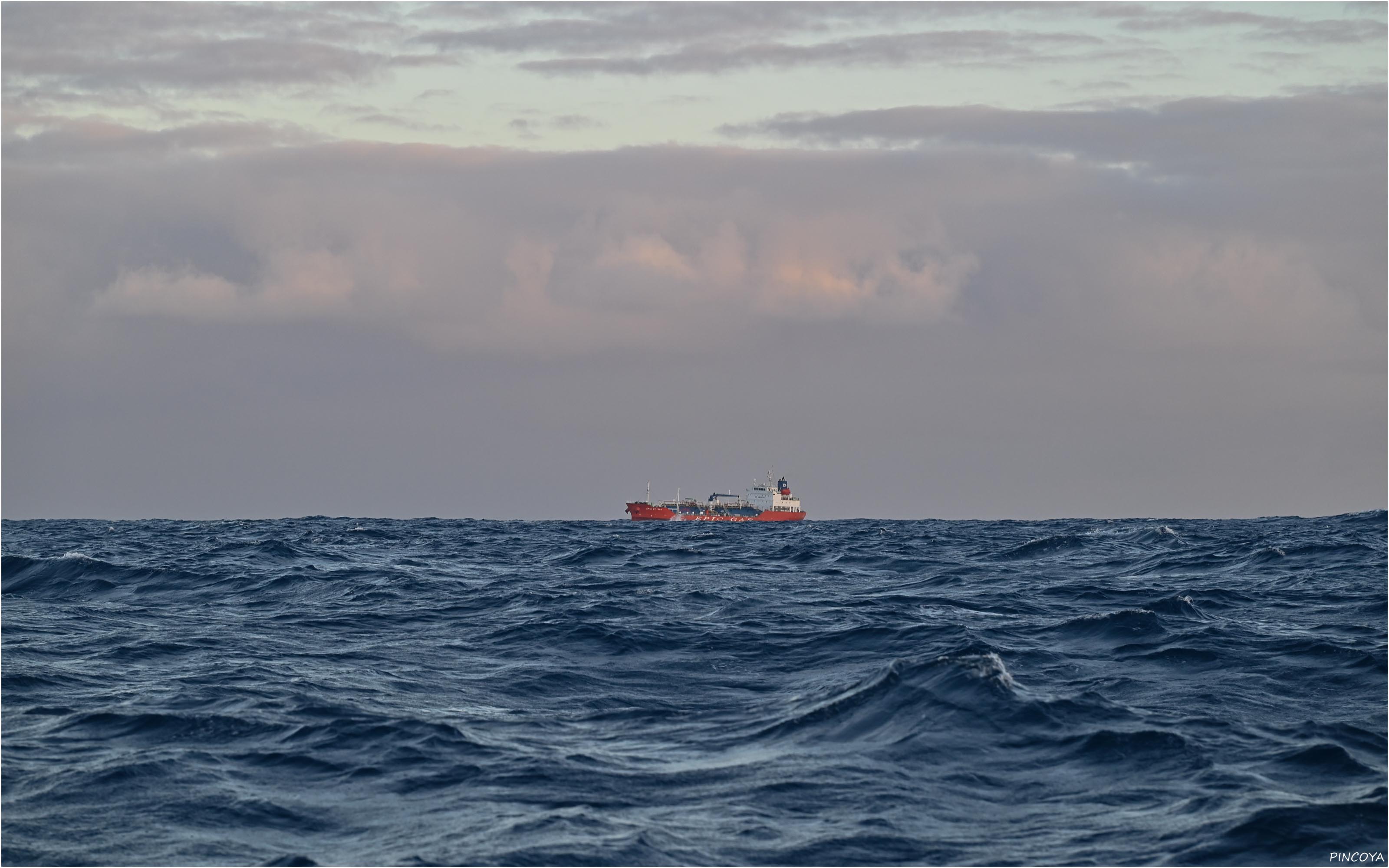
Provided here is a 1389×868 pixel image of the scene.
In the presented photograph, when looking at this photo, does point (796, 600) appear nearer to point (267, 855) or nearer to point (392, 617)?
point (392, 617)

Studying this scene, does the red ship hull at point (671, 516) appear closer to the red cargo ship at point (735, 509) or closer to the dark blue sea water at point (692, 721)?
the red cargo ship at point (735, 509)

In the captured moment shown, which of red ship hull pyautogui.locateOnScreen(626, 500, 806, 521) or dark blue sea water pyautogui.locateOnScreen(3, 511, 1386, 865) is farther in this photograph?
red ship hull pyautogui.locateOnScreen(626, 500, 806, 521)

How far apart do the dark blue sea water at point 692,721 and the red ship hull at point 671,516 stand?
127 metres

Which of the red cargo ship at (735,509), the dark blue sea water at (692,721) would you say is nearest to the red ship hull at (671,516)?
the red cargo ship at (735,509)

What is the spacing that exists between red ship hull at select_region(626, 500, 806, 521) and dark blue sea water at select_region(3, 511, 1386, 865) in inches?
4987

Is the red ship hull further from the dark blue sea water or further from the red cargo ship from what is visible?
the dark blue sea water

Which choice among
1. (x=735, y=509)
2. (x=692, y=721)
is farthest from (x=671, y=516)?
(x=692, y=721)

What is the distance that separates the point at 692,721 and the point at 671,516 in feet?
485

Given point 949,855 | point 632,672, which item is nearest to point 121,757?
point 632,672

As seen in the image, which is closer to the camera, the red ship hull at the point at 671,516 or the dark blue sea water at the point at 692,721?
the dark blue sea water at the point at 692,721

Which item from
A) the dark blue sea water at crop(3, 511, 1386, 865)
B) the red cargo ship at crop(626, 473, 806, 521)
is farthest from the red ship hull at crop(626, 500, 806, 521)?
the dark blue sea water at crop(3, 511, 1386, 865)

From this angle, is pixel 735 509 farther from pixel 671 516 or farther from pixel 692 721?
pixel 692 721

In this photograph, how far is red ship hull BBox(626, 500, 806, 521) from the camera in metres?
166

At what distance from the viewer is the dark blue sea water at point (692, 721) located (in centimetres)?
1406
